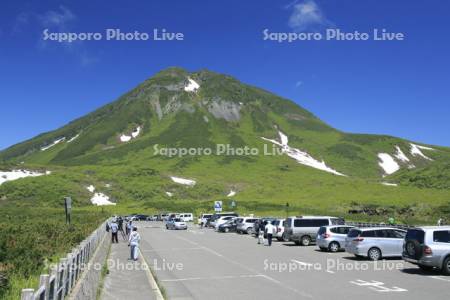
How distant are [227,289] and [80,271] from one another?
4192mm

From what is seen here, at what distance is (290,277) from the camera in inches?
635

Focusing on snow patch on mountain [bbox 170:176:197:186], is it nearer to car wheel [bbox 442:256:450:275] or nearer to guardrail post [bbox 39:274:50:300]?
car wheel [bbox 442:256:450:275]

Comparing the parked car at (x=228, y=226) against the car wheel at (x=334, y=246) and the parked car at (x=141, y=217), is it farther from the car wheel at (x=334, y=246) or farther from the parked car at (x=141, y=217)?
the parked car at (x=141, y=217)

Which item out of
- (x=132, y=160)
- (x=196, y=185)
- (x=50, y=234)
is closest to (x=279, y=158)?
(x=132, y=160)

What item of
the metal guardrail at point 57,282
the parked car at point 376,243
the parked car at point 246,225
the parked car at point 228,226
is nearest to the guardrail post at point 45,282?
the metal guardrail at point 57,282

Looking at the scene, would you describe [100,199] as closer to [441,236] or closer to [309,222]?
[309,222]

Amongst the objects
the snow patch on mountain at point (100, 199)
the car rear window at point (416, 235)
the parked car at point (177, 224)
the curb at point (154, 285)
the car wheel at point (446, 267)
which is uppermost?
the snow patch on mountain at point (100, 199)

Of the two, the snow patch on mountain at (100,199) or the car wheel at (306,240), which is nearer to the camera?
the car wheel at (306,240)

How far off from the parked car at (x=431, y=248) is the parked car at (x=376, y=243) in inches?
158

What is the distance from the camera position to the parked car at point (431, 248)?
655 inches

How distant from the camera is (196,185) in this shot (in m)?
121

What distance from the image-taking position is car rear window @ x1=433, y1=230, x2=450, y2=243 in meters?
16.9

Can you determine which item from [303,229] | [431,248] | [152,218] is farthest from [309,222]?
[152,218]

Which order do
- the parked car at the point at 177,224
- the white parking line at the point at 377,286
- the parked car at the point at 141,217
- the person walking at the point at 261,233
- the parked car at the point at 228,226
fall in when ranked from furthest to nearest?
the parked car at the point at 141,217
the parked car at the point at 177,224
the parked car at the point at 228,226
the person walking at the point at 261,233
the white parking line at the point at 377,286
